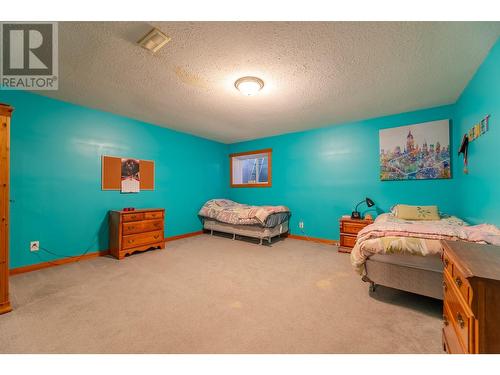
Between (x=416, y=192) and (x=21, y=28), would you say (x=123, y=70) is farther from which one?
(x=416, y=192)

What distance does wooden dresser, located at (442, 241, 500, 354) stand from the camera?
790 mm

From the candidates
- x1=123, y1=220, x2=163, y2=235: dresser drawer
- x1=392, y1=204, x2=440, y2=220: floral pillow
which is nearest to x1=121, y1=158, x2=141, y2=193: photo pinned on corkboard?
x1=123, y1=220, x2=163, y2=235: dresser drawer

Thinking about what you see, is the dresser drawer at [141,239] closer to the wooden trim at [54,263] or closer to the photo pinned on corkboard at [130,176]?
the wooden trim at [54,263]

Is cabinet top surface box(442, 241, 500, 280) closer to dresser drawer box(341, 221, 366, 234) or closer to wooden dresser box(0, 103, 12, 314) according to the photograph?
dresser drawer box(341, 221, 366, 234)

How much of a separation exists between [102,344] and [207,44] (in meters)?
2.43

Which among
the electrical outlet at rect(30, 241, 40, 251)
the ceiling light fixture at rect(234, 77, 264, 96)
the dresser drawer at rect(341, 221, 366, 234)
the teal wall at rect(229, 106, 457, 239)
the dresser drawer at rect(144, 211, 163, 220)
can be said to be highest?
the ceiling light fixture at rect(234, 77, 264, 96)

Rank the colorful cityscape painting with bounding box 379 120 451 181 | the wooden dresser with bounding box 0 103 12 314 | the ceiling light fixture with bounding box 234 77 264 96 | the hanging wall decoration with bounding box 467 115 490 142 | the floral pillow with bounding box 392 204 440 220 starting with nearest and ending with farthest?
the wooden dresser with bounding box 0 103 12 314 < the hanging wall decoration with bounding box 467 115 490 142 < the ceiling light fixture with bounding box 234 77 264 96 < the floral pillow with bounding box 392 204 440 220 < the colorful cityscape painting with bounding box 379 120 451 181

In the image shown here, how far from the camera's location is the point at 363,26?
1527 mm

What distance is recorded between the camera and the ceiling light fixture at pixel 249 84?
2248 mm

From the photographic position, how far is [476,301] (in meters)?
0.81

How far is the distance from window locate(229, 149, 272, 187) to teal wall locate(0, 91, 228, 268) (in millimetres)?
1856

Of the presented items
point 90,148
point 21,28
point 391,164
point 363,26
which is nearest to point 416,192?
point 391,164

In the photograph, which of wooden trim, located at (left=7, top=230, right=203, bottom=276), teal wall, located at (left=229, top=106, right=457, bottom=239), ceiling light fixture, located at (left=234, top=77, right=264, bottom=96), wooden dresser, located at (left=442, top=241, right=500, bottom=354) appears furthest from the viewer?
teal wall, located at (left=229, top=106, right=457, bottom=239)

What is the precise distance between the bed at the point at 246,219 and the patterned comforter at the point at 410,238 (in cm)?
198
